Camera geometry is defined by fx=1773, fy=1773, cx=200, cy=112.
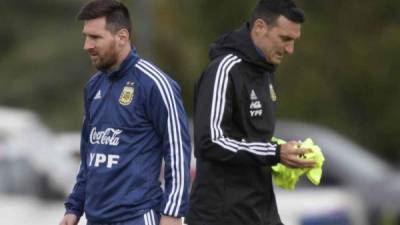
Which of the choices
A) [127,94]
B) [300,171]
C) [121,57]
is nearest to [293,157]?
[300,171]

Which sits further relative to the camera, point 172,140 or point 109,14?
point 109,14

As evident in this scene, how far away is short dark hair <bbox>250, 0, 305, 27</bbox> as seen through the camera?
32.7 ft

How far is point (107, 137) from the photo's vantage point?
9.56 m

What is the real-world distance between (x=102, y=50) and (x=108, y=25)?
0.14 meters

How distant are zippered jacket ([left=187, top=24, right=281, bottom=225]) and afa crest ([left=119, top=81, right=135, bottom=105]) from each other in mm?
447

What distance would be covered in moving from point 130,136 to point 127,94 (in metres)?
0.23

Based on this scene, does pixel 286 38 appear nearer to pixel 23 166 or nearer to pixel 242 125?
pixel 242 125


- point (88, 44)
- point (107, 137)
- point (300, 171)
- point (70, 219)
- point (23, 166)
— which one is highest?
point (88, 44)

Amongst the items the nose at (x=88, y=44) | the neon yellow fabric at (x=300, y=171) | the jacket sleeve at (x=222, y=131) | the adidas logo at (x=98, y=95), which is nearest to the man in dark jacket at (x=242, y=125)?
the jacket sleeve at (x=222, y=131)

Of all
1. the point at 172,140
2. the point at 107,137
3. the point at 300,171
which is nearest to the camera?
the point at 172,140

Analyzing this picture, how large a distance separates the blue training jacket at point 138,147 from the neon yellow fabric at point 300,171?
78 centimetres

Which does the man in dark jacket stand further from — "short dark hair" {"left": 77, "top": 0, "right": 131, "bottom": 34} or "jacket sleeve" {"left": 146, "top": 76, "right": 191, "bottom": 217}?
"short dark hair" {"left": 77, "top": 0, "right": 131, "bottom": 34}

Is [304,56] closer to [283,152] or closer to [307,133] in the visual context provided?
[307,133]

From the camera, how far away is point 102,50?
954 cm
